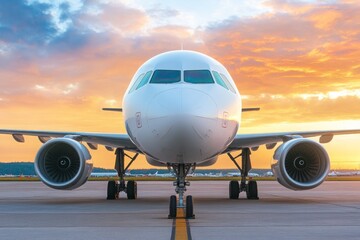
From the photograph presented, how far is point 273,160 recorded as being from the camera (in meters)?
15.7

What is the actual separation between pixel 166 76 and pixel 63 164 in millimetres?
5004

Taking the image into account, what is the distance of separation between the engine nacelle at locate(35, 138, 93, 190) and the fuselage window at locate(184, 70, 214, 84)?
4.41 metres

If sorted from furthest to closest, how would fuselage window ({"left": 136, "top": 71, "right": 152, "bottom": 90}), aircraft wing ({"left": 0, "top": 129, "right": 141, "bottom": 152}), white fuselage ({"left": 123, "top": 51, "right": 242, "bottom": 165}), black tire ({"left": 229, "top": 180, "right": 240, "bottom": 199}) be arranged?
black tire ({"left": 229, "top": 180, "right": 240, "bottom": 199})
aircraft wing ({"left": 0, "top": 129, "right": 141, "bottom": 152})
fuselage window ({"left": 136, "top": 71, "right": 152, "bottom": 90})
white fuselage ({"left": 123, "top": 51, "right": 242, "bottom": 165})

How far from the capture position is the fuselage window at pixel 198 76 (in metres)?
12.3

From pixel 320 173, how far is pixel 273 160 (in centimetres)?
125

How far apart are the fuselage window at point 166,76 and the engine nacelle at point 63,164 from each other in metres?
3.91

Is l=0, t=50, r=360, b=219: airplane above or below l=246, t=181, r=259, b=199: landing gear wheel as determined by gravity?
above

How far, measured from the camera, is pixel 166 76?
1249cm

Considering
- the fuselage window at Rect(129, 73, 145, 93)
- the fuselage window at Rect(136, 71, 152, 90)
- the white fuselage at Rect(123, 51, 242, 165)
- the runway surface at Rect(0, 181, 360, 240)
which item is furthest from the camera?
the fuselage window at Rect(129, 73, 145, 93)

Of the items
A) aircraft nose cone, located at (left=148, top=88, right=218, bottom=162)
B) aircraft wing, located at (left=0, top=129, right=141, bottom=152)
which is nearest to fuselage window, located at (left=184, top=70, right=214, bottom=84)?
aircraft nose cone, located at (left=148, top=88, right=218, bottom=162)

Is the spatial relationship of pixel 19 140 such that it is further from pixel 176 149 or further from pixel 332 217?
pixel 332 217

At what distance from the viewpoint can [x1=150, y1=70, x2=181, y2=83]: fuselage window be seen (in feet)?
40.2

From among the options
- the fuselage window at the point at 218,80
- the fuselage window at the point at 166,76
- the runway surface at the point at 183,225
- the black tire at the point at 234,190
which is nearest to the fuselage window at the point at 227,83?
the fuselage window at the point at 218,80

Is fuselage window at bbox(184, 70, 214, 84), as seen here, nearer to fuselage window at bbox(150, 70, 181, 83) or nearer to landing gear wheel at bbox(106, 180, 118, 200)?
fuselage window at bbox(150, 70, 181, 83)
